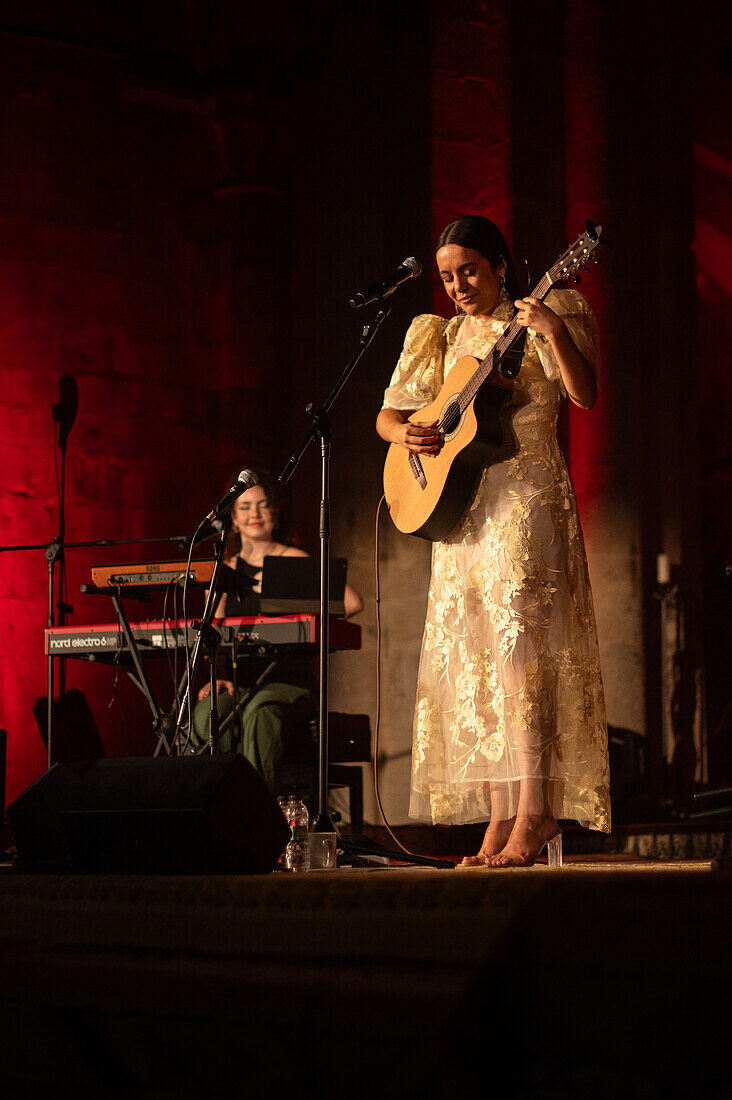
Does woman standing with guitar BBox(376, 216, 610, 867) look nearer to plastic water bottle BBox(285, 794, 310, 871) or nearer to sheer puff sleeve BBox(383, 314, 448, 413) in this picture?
sheer puff sleeve BBox(383, 314, 448, 413)

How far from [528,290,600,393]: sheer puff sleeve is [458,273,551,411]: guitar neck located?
5cm

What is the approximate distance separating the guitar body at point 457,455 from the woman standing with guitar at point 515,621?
3 centimetres

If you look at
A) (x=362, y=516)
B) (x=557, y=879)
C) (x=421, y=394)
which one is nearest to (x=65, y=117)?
(x=362, y=516)

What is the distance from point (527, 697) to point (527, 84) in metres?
4.65

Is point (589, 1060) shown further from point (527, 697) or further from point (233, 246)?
point (233, 246)

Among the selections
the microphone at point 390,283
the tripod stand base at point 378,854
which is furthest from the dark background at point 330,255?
the microphone at point 390,283

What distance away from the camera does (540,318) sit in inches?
113

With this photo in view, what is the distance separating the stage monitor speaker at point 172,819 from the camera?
6.59ft

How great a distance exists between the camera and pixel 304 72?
25.9 feet

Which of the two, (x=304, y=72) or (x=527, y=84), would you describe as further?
(x=304, y=72)

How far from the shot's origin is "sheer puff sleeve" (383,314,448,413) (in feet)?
10.9

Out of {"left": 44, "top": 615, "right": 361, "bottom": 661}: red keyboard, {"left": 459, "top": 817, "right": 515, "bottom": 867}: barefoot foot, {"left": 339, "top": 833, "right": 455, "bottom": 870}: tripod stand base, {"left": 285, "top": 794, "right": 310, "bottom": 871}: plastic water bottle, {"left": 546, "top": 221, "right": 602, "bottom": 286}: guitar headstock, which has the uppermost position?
{"left": 546, "top": 221, "right": 602, "bottom": 286}: guitar headstock

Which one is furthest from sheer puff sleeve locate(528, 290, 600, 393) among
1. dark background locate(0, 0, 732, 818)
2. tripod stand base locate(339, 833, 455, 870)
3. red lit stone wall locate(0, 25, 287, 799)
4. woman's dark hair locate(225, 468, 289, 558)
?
red lit stone wall locate(0, 25, 287, 799)

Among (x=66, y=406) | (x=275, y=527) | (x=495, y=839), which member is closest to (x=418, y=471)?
(x=495, y=839)
